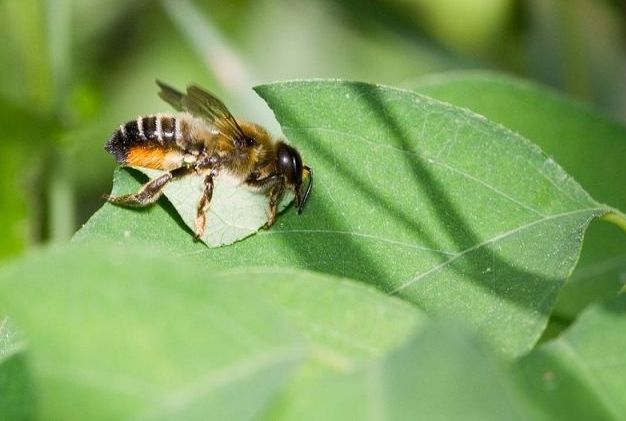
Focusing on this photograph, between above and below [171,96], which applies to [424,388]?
above

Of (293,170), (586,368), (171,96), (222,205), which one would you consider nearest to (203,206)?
(222,205)

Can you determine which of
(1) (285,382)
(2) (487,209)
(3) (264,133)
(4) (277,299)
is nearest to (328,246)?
(2) (487,209)

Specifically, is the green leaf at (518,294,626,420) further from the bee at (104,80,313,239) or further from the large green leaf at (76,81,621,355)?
the bee at (104,80,313,239)

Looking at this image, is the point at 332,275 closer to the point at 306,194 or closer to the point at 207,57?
the point at 306,194

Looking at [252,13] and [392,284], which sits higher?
[392,284]


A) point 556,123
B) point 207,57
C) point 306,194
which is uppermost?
point 306,194

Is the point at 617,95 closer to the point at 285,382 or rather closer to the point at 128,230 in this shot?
the point at 128,230
